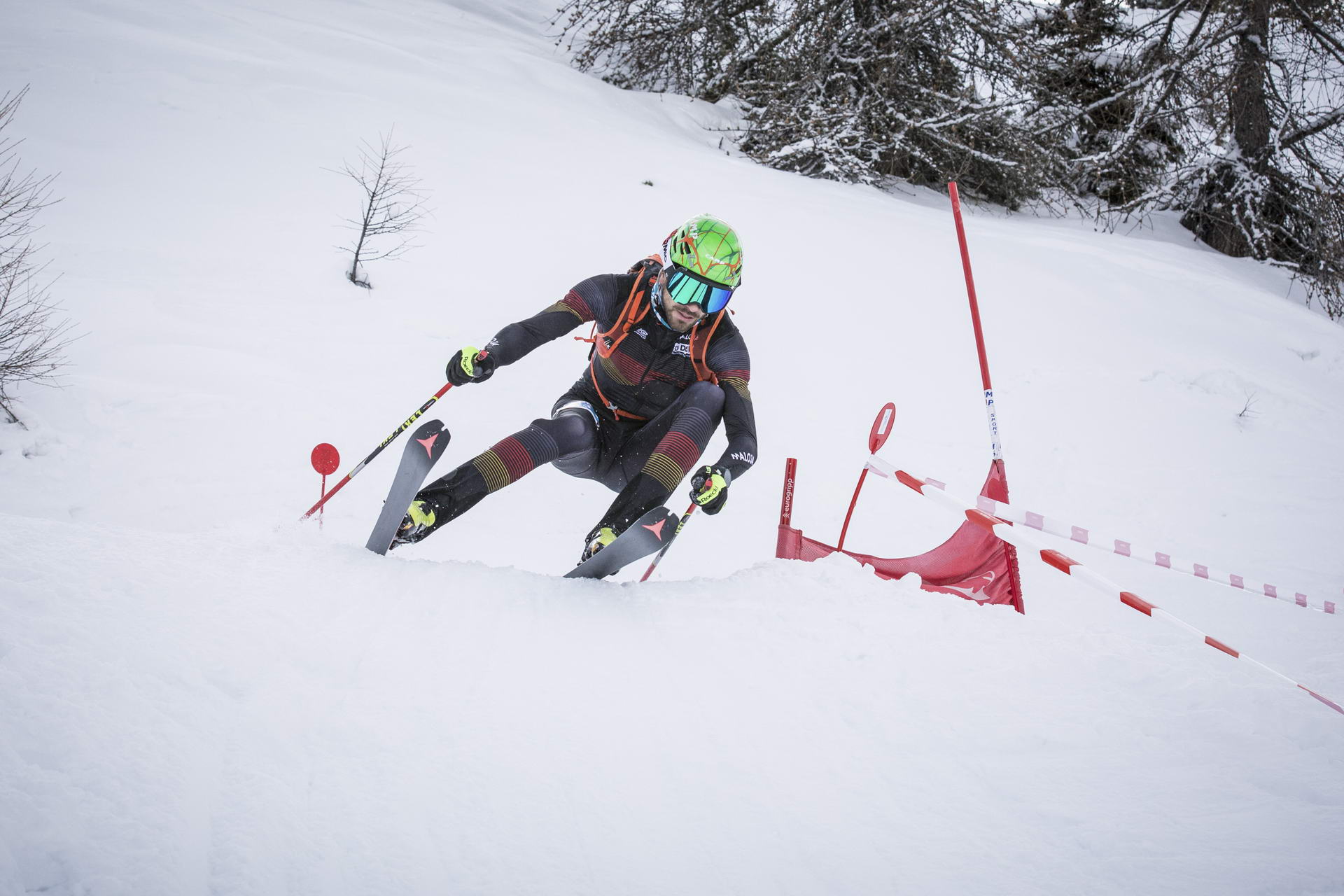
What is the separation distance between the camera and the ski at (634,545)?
2.91 m

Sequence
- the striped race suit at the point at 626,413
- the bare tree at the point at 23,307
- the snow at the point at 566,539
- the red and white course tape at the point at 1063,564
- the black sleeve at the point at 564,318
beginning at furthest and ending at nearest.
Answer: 1. the bare tree at the point at 23,307
2. the black sleeve at the point at 564,318
3. the striped race suit at the point at 626,413
4. the red and white course tape at the point at 1063,564
5. the snow at the point at 566,539

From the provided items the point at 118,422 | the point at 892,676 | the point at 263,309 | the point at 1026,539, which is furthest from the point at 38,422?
the point at 1026,539

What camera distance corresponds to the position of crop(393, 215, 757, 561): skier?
10.8ft

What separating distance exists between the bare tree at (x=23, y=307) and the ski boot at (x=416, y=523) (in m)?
3.44

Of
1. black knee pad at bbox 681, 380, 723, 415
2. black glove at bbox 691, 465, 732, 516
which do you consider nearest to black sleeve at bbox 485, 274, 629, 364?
black knee pad at bbox 681, 380, 723, 415

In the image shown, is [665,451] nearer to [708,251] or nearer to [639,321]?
[639,321]

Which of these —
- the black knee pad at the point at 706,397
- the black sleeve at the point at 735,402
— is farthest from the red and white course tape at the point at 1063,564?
the black knee pad at the point at 706,397

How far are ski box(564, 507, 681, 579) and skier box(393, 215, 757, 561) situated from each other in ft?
0.65

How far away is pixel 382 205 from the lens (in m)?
7.55

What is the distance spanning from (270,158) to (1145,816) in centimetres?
879

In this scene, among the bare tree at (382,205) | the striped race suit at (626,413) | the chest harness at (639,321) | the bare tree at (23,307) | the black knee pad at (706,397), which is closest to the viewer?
the striped race suit at (626,413)

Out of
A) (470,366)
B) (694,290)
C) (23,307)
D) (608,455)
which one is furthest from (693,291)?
(23,307)

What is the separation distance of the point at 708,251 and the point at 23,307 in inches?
186

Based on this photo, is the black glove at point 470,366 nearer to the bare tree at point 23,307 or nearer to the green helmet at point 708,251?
the green helmet at point 708,251
